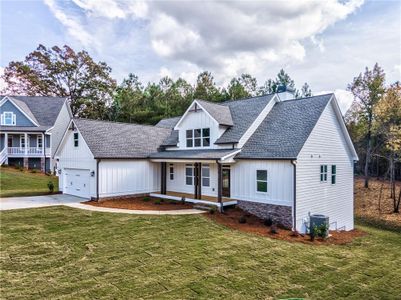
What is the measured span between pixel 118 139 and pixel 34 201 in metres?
6.54

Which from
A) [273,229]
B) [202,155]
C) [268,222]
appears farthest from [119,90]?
[273,229]

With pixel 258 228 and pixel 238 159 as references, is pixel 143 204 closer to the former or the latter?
pixel 238 159

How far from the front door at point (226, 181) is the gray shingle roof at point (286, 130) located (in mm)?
1481

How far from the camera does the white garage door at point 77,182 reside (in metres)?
18.6

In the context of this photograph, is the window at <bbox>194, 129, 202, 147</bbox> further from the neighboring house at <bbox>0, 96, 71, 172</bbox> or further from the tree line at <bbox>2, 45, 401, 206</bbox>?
the tree line at <bbox>2, 45, 401, 206</bbox>

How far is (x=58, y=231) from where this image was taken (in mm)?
11039

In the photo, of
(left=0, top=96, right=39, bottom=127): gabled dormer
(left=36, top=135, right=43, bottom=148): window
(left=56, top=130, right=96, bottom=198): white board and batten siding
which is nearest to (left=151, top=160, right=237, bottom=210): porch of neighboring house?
(left=56, top=130, right=96, bottom=198): white board and batten siding

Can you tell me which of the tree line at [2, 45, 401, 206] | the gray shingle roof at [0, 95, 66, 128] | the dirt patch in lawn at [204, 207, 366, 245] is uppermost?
the tree line at [2, 45, 401, 206]

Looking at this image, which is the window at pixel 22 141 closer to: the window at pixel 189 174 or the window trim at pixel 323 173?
the window at pixel 189 174

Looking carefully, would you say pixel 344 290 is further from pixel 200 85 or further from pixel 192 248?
pixel 200 85

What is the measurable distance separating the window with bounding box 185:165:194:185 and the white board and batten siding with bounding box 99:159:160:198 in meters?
2.54

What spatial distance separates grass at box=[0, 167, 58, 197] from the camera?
20839 millimetres

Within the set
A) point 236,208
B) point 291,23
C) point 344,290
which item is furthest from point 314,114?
point 344,290

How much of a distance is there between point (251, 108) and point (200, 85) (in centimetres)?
2590
